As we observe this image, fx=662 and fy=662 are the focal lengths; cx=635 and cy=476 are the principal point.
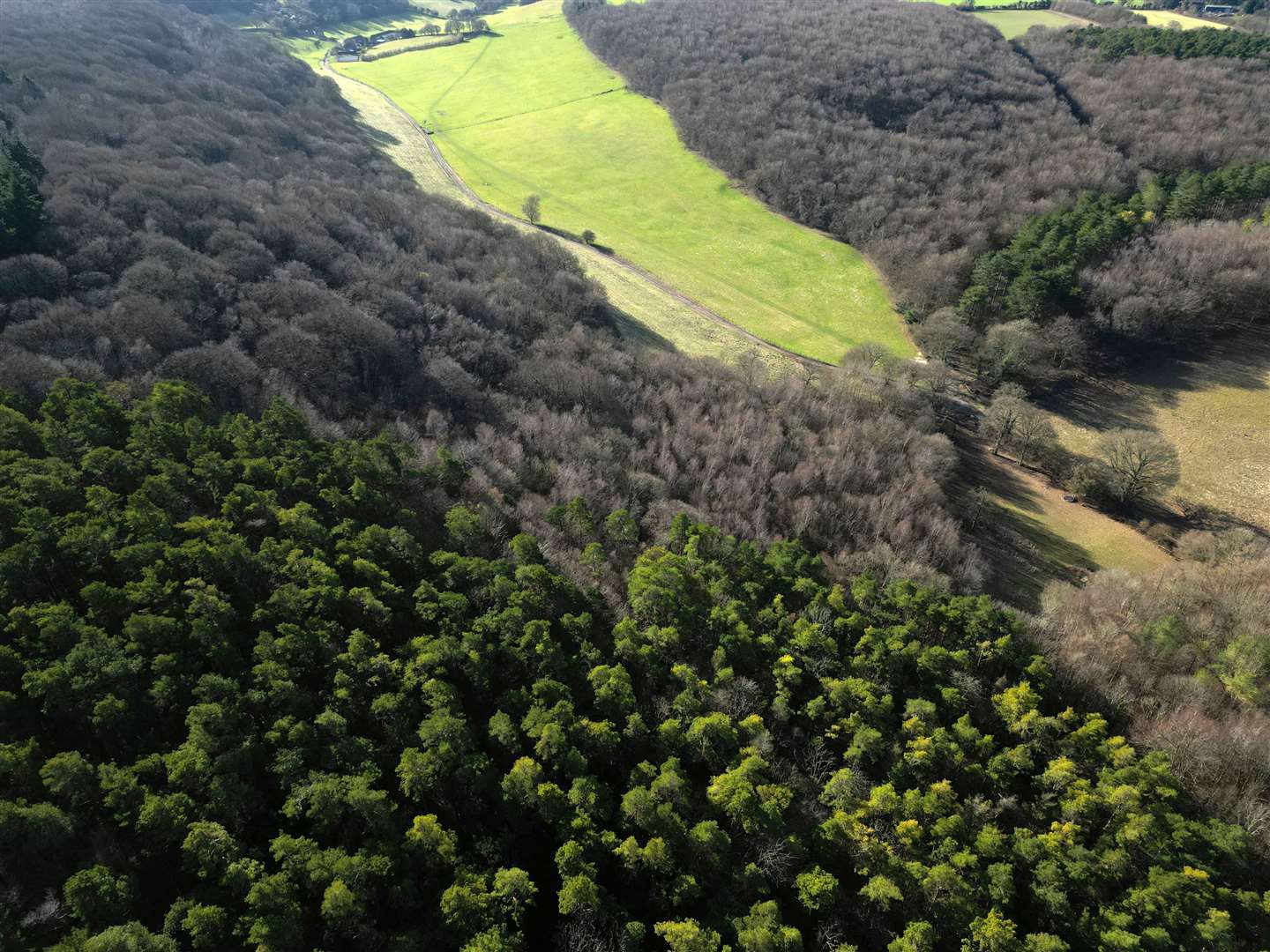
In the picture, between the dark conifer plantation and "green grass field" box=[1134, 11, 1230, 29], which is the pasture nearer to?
"green grass field" box=[1134, 11, 1230, 29]

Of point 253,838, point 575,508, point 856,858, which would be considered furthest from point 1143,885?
point 253,838

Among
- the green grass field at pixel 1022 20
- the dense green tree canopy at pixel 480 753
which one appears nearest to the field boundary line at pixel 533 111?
the green grass field at pixel 1022 20

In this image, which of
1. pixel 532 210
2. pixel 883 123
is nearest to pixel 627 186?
pixel 532 210

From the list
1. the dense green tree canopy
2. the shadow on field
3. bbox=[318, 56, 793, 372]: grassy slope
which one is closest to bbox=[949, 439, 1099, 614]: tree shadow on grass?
the shadow on field

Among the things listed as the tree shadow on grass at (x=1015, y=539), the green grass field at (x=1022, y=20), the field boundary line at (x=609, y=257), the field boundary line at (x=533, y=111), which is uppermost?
the green grass field at (x=1022, y=20)

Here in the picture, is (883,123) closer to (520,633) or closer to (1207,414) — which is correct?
(1207,414)

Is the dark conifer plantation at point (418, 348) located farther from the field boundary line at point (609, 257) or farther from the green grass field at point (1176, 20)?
the green grass field at point (1176, 20)

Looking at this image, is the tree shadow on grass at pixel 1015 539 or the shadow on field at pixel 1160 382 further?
the shadow on field at pixel 1160 382
